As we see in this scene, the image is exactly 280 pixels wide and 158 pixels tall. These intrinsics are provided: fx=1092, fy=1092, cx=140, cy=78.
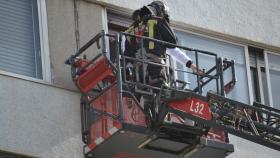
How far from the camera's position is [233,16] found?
17656mm

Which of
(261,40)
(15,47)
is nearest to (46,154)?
(15,47)

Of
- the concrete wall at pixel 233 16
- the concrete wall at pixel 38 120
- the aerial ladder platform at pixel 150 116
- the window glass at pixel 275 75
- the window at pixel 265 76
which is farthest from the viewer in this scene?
the window glass at pixel 275 75

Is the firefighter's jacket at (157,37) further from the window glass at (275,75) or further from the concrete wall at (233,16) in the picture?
the window glass at (275,75)

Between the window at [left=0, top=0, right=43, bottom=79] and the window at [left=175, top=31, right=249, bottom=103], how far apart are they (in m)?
2.68

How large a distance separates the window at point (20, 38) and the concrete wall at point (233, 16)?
5.45 ft

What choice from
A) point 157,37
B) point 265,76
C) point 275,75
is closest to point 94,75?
point 157,37

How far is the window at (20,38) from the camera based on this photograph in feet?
48.3

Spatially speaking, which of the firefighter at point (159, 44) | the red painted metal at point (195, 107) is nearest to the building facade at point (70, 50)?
the firefighter at point (159, 44)

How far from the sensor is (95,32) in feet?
51.3

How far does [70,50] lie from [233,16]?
3532mm

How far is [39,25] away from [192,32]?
289 cm

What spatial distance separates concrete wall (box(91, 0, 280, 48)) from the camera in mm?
16906

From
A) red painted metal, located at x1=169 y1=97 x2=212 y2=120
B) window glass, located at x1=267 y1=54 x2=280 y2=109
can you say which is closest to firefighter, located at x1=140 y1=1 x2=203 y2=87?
red painted metal, located at x1=169 y1=97 x2=212 y2=120

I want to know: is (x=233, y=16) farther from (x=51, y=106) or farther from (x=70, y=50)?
(x=51, y=106)
